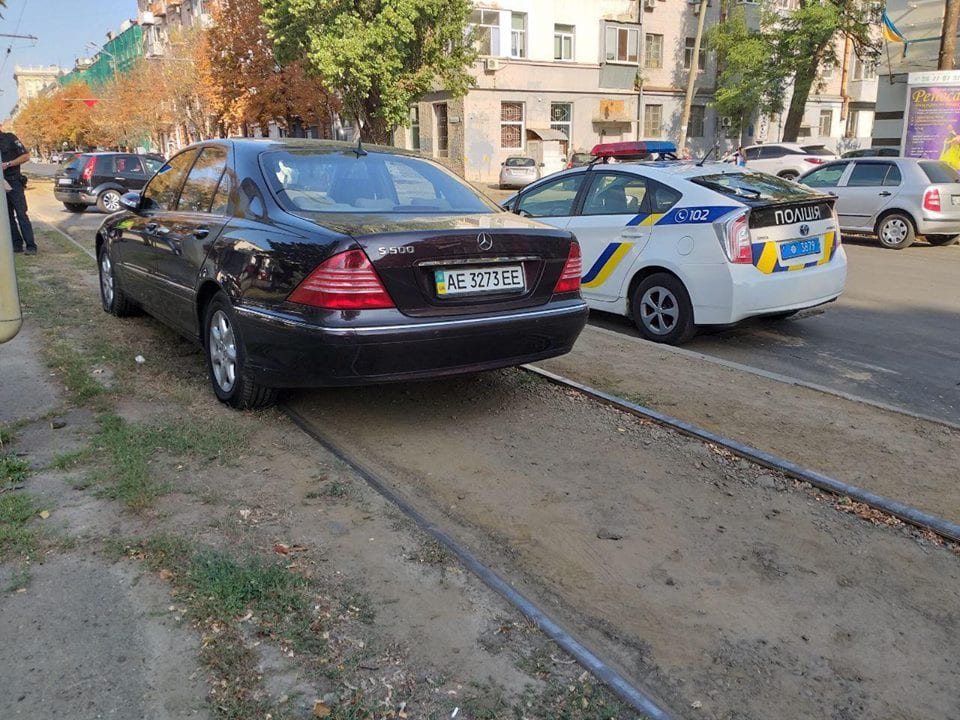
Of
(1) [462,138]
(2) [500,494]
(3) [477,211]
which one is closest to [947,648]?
(2) [500,494]

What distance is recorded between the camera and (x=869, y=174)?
15.0 meters

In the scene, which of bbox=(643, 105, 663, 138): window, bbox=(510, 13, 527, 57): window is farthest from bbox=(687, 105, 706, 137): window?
bbox=(510, 13, 527, 57): window

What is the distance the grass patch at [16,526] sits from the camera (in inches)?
129

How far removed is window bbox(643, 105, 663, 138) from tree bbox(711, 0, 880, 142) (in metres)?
3.34

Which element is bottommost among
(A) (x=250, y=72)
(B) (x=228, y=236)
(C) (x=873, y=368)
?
(C) (x=873, y=368)

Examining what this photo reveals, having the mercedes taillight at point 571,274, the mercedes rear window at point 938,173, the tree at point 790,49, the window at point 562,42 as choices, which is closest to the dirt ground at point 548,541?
the mercedes taillight at point 571,274

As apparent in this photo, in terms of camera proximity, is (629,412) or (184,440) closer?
(184,440)

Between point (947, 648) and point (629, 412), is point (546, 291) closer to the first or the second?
point (629, 412)

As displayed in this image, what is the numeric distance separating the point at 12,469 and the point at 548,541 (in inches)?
103

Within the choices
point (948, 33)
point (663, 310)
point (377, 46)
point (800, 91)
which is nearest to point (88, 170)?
point (377, 46)

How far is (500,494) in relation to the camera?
13.0 feet

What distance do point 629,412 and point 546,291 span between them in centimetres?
95

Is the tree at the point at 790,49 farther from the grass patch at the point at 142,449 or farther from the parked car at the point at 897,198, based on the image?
the grass patch at the point at 142,449

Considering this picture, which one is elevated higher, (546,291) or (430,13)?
(430,13)
